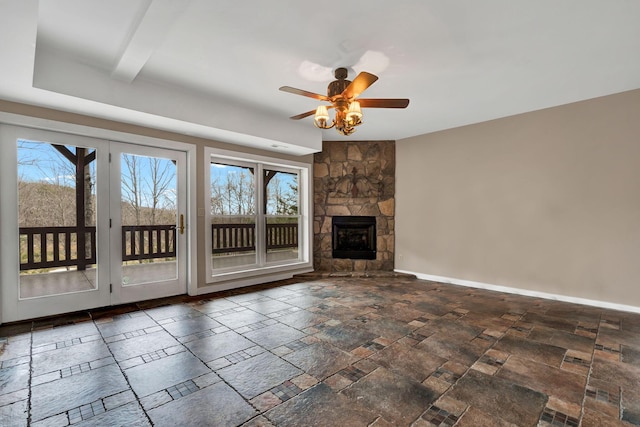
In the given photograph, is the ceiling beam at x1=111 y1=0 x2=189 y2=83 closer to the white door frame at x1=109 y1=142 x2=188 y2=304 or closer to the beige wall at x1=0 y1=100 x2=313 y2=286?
the beige wall at x1=0 y1=100 x2=313 y2=286

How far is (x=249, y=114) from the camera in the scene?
165 inches

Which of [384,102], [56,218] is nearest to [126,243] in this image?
[56,218]

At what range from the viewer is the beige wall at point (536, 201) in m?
3.63

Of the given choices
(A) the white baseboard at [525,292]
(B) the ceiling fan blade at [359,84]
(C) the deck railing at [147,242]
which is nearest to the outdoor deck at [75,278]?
(C) the deck railing at [147,242]

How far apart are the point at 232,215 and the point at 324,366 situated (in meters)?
3.29

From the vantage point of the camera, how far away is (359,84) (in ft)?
8.57

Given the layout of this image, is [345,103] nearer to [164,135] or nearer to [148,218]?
[164,135]

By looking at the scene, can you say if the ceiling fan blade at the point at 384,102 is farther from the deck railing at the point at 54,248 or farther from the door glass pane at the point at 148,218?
the deck railing at the point at 54,248

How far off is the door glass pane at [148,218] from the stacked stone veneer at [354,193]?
265 cm

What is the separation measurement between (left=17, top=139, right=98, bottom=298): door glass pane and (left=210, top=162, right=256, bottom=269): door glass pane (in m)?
1.60

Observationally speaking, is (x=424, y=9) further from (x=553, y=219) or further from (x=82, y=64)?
(x=553, y=219)

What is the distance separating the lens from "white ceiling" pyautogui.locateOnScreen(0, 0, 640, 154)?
213cm

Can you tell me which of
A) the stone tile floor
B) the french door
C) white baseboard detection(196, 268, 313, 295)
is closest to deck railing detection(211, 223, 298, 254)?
white baseboard detection(196, 268, 313, 295)

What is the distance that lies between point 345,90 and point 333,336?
2.30 metres
